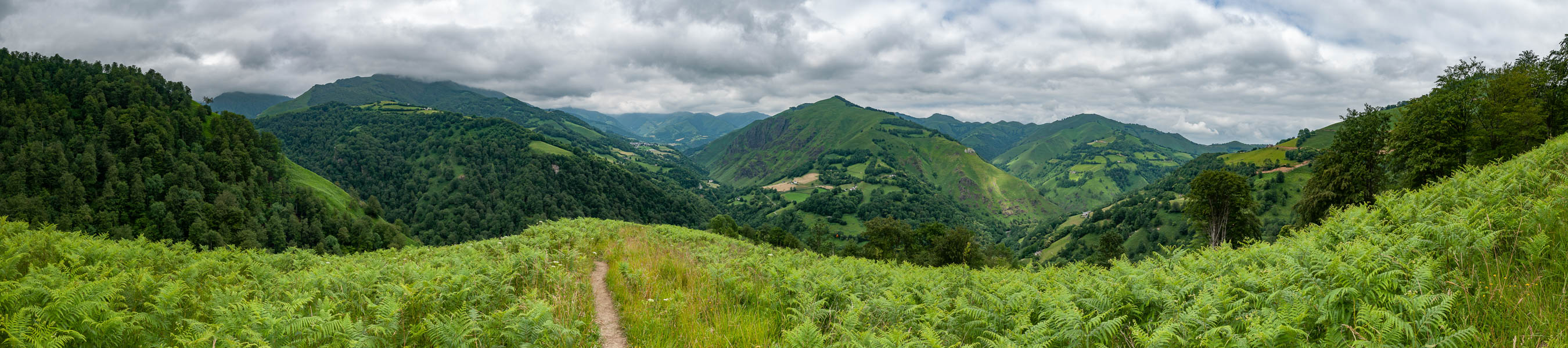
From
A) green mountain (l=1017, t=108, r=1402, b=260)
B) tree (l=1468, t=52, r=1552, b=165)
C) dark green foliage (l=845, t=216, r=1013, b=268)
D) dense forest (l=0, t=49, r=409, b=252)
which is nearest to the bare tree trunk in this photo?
tree (l=1468, t=52, r=1552, b=165)

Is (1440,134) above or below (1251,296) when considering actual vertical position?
above

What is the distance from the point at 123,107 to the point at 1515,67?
226m

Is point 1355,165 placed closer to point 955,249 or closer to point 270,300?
point 955,249

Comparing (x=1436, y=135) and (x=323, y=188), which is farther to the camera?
(x=323, y=188)

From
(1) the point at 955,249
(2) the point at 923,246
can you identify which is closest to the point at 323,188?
(2) the point at 923,246

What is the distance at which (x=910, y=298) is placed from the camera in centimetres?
925

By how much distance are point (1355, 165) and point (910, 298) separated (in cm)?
4500

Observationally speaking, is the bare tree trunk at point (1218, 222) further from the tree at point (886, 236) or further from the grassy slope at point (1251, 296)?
the tree at point (886, 236)

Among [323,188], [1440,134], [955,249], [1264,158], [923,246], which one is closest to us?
[1440,134]

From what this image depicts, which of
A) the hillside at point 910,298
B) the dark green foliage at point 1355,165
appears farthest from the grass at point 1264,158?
the hillside at point 910,298

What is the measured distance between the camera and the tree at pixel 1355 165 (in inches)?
1378

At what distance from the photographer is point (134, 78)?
428 feet

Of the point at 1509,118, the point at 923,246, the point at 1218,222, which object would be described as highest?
the point at 1509,118

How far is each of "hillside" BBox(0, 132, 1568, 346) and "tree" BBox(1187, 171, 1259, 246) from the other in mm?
30047
